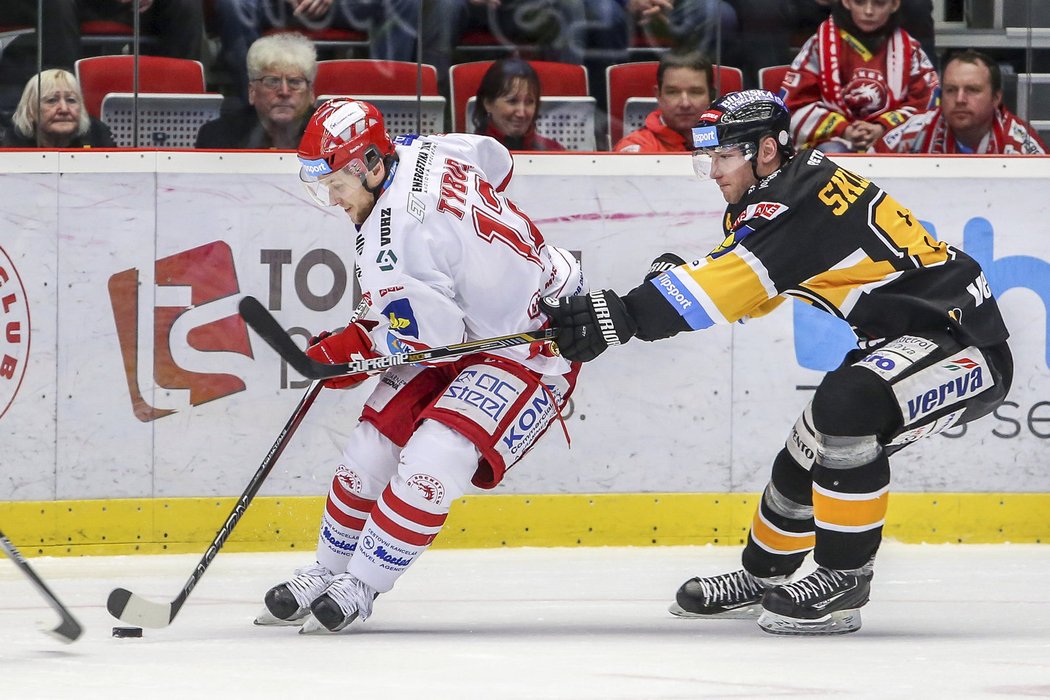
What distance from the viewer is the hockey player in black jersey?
3223mm

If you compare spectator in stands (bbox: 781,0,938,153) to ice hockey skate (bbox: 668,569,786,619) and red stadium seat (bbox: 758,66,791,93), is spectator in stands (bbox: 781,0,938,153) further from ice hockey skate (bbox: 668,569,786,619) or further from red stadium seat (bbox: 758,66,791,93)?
ice hockey skate (bbox: 668,569,786,619)

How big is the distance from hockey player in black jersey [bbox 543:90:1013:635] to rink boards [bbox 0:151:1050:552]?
1.31 metres

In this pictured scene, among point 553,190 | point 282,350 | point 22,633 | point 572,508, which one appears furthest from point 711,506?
point 22,633

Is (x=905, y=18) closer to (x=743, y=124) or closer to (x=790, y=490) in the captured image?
(x=743, y=124)

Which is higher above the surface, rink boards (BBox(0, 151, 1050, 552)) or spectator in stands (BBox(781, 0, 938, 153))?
spectator in stands (BBox(781, 0, 938, 153))

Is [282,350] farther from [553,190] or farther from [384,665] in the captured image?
[553,190]

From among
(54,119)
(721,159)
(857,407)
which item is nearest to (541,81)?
(54,119)

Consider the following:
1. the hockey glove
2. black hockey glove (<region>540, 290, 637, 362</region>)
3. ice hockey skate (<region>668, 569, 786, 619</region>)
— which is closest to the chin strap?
the hockey glove

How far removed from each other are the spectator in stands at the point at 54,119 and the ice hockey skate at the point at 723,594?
2.14 metres

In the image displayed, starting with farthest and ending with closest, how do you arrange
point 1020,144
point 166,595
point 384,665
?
point 1020,144, point 166,595, point 384,665

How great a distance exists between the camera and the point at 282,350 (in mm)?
3271

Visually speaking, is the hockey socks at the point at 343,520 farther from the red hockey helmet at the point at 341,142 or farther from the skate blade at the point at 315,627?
the red hockey helmet at the point at 341,142

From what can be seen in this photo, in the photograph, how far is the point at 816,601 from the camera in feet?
10.8

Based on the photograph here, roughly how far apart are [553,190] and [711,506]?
41.1 inches
